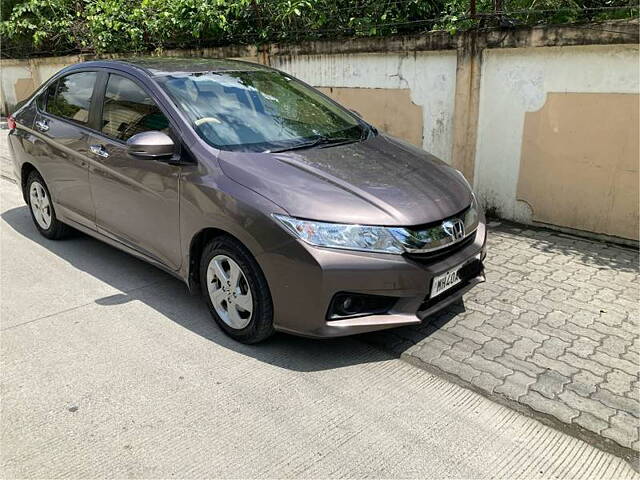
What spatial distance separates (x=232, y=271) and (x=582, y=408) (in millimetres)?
2039

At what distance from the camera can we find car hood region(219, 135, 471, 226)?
2.95m

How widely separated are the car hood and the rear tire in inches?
101

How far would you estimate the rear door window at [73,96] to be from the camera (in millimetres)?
4398

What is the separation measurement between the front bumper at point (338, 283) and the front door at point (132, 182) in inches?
37.4

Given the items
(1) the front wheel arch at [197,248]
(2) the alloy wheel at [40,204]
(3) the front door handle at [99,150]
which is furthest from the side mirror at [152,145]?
(2) the alloy wheel at [40,204]

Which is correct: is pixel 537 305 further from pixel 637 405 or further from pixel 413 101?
pixel 413 101

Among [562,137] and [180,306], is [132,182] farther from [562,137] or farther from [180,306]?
[562,137]

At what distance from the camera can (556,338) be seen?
11.4ft

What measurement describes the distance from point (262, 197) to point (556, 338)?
2.05 meters

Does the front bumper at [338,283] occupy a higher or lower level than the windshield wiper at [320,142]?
lower

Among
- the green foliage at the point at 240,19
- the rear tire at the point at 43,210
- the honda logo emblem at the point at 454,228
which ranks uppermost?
the green foliage at the point at 240,19

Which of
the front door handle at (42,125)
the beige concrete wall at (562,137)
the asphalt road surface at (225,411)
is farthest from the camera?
the front door handle at (42,125)

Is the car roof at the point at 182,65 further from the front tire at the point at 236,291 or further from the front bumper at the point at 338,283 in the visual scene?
the front bumper at the point at 338,283

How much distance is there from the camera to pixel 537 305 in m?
3.92
